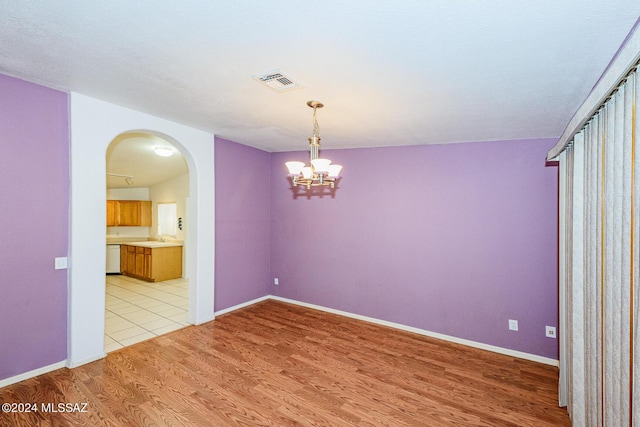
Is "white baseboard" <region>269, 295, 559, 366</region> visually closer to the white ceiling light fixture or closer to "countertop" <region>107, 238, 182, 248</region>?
the white ceiling light fixture

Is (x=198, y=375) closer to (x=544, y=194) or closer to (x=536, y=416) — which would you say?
(x=536, y=416)

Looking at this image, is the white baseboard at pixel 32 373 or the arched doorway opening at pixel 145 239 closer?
the white baseboard at pixel 32 373

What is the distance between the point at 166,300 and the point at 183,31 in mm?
4912

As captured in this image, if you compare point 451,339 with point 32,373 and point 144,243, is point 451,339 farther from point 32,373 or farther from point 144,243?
point 144,243

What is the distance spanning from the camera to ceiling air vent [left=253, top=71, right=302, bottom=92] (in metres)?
2.28

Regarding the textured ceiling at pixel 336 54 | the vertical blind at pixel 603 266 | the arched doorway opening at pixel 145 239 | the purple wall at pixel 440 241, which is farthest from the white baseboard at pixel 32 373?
the vertical blind at pixel 603 266

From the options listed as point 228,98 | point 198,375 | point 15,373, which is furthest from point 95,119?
point 198,375

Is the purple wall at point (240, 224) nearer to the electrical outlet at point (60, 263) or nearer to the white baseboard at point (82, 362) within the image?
the white baseboard at point (82, 362)

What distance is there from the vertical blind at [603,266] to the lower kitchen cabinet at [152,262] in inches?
283

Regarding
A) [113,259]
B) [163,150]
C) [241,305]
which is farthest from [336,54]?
[113,259]

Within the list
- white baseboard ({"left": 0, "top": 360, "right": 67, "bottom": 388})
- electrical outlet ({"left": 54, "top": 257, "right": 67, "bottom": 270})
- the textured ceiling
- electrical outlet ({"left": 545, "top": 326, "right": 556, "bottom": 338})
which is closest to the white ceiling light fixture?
the textured ceiling

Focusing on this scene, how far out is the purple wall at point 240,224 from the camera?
457 cm

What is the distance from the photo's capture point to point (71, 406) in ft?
7.86

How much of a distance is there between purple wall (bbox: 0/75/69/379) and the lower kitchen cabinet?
13.2 ft
